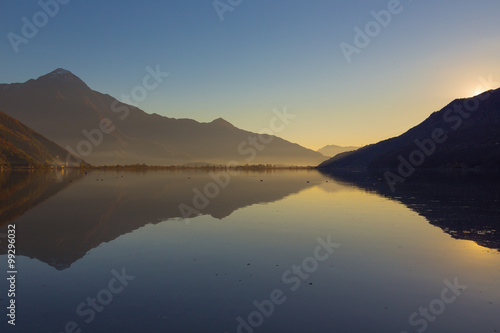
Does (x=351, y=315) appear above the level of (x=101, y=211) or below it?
below

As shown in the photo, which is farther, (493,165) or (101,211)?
Answer: (493,165)

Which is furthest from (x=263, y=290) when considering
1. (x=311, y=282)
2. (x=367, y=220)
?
(x=367, y=220)

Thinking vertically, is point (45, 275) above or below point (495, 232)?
above

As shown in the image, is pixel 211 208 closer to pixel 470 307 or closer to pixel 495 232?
pixel 495 232

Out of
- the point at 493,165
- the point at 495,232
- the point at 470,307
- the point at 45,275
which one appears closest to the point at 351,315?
the point at 470,307

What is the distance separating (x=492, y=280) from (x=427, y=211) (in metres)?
23.6

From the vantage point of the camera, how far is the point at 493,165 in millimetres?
190875

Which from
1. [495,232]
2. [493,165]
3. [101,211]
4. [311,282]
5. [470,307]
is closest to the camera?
[470,307]

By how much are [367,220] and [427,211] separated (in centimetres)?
991

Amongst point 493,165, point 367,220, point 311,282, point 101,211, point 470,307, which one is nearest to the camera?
point 470,307

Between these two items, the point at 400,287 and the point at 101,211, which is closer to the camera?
the point at 400,287

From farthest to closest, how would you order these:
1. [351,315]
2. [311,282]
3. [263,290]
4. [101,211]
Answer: [101,211]
[311,282]
[263,290]
[351,315]

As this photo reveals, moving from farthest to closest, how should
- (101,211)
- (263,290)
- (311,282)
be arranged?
(101,211)
(311,282)
(263,290)

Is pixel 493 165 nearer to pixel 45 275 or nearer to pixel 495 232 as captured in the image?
pixel 495 232
